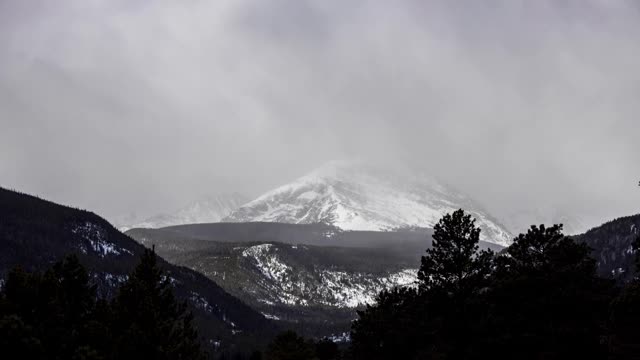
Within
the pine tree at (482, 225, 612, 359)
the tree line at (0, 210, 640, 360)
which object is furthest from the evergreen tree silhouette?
the pine tree at (482, 225, 612, 359)

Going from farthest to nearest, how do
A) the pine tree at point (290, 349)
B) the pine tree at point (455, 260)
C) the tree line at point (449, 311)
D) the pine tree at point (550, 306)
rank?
the pine tree at point (290, 349) < the pine tree at point (455, 260) < the pine tree at point (550, 306) < the tree line at point (449, 311)

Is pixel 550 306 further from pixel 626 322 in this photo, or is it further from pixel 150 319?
pixel 150 319

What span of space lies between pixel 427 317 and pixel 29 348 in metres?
26.4

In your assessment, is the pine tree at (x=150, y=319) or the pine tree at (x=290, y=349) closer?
the pine tree at (x=150, y=319)

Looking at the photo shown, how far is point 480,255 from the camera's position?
4928 centimetres

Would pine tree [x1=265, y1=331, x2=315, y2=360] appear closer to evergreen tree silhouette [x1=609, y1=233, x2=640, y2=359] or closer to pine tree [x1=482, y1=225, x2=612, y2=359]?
pine tree [x1=482, y1=225, x2=612, y2=359]

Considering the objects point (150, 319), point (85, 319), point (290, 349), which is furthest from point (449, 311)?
point (85, 319)

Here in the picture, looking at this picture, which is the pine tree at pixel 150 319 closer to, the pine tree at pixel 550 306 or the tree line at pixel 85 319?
the tree line at pixel 85 319

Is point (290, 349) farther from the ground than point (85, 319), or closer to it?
closer to it

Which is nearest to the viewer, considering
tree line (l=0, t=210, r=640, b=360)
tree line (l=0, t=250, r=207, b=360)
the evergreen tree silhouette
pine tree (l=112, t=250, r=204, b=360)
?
the evergreen tree silhouette

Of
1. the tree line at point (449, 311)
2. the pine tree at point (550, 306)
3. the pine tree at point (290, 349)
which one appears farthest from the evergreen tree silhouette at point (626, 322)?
the pine tree at point (290, 349)

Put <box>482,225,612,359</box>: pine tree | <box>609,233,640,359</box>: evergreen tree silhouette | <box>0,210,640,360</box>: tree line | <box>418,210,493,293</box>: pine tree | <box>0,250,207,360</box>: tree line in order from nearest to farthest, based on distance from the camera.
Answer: <box>609,233,640,359</box>: evergreen tree silhouette, <box>0,250,207,360</box>: tree line, <box>0,210,640,360</box>: tree line, <box>482,225,612,359</box>: pine tree, <box>418,210,493,293</box>: pine tree

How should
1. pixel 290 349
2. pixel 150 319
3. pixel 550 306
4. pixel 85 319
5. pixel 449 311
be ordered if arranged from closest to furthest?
pixel 150 319 < pixel 85 319 < pixel 550 306 < pixel 449 311 < pixel 290 349

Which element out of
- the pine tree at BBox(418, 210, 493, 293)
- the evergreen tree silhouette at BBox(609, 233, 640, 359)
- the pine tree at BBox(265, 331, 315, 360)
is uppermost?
the pine tree at BBox(418, 210, 493, 293)
